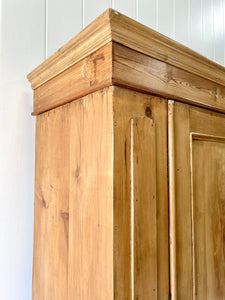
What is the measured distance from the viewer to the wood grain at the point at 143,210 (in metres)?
0.47

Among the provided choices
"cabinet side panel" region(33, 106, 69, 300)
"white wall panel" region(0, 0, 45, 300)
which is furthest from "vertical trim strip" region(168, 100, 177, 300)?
"white wall panel" region(0, 0, 45, 300)

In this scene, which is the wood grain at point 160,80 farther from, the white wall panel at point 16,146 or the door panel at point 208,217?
the white wall panel at point 16,146

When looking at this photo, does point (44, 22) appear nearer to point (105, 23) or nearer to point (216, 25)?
point (105, 23)

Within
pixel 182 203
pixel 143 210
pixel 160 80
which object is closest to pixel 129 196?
pixel 143 210

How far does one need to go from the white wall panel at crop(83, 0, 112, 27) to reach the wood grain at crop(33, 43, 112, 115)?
1.23ft

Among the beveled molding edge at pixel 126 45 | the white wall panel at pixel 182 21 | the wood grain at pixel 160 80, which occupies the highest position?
the white wall panel at pixel 182 21

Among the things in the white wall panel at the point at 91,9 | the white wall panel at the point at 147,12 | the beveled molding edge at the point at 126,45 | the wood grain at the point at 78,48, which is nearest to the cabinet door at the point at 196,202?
the beveled molding edge at the point at 126,45

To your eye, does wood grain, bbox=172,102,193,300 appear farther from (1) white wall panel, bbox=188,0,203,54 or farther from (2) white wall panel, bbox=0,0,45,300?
(1) white wall panel, bbox=188,0,203,54

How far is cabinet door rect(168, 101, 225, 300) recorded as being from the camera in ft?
1.79

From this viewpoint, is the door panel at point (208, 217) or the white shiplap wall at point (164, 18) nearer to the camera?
the door panel at point (208, 217)

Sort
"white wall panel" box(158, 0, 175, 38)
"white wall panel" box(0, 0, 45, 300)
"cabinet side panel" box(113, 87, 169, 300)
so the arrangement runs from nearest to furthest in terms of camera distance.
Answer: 1. "cabinet side panel" box(113, 87, 169, 300)
2. "white wall panel" box(0, 0, 45, 300)
3. "white wall panel" box(158, 0, 175, 38)

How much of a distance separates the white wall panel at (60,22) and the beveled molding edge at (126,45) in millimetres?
221

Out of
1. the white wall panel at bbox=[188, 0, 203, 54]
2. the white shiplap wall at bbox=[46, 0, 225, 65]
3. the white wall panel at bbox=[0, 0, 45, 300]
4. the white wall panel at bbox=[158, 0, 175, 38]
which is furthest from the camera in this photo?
the white wall panel at bbox=[188, 0, 203, 54]

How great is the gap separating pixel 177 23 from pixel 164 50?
929 mm
